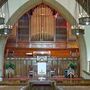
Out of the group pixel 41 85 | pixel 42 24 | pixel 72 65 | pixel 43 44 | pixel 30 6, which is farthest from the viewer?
pixel 42 24

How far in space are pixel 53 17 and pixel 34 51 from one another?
302 cm

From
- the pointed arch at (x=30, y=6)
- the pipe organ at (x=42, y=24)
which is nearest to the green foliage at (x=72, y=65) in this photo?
the pipe organ at (x=42, y=24)

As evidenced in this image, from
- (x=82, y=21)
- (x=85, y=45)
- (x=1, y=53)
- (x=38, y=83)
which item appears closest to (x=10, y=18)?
(x=1, y=53)

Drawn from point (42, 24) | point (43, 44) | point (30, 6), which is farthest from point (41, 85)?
point (42, 24)

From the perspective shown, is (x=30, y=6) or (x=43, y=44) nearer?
(x=30, y=6)

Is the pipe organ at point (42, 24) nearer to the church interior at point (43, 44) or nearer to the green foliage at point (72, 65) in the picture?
the church interior at point (43, 44)

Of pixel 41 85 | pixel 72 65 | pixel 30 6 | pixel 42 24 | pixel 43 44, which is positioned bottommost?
pixel 41 85

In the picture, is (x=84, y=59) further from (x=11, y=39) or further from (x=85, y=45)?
(x=11, y=39)

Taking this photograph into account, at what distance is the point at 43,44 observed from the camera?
29438mm

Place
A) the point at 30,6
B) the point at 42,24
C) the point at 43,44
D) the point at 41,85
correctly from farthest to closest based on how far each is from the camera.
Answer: the point at 42,24, the point at 43,44, the point at 30,6, the point at 41,85

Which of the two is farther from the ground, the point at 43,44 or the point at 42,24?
the point at 42,24

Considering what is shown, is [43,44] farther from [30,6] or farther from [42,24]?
[30,6]

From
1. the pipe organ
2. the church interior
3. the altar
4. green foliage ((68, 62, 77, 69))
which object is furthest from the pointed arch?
the altar

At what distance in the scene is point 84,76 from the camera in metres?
25.0
